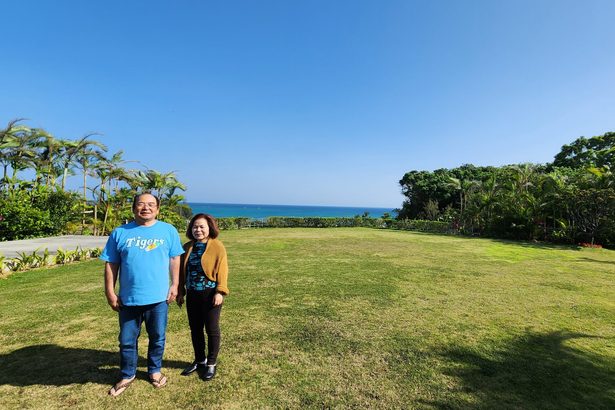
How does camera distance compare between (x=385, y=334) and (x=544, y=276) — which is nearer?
(x=385, y=334)

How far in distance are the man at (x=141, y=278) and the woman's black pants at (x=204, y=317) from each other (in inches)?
8.3

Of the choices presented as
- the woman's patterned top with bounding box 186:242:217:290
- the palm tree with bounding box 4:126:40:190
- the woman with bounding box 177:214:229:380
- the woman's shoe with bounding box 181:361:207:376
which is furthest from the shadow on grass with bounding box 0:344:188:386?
the palm tree with bounding box 4:126:40:190

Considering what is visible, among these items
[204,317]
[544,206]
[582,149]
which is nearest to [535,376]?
[204,317]

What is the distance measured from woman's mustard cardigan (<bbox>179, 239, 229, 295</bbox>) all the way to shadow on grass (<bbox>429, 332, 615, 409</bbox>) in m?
2.21

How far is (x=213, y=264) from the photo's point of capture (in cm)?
306

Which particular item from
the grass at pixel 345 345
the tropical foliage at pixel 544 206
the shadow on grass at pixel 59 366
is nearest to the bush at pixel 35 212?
the grass at pixel 345 345

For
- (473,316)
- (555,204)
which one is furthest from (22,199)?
(555,204)

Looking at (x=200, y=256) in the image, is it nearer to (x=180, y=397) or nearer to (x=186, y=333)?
(x=180, y=397)

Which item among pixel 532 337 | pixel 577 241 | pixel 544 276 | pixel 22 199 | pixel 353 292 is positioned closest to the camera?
pixel 532 337

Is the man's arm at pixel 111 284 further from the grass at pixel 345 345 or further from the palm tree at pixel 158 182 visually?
the palm tree at pixel 158 182

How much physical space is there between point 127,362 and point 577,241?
21282 millimetres

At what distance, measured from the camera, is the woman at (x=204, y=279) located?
10.0ft

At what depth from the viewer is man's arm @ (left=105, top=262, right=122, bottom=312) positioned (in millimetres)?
2752

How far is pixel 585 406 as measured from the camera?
9.23 feet
